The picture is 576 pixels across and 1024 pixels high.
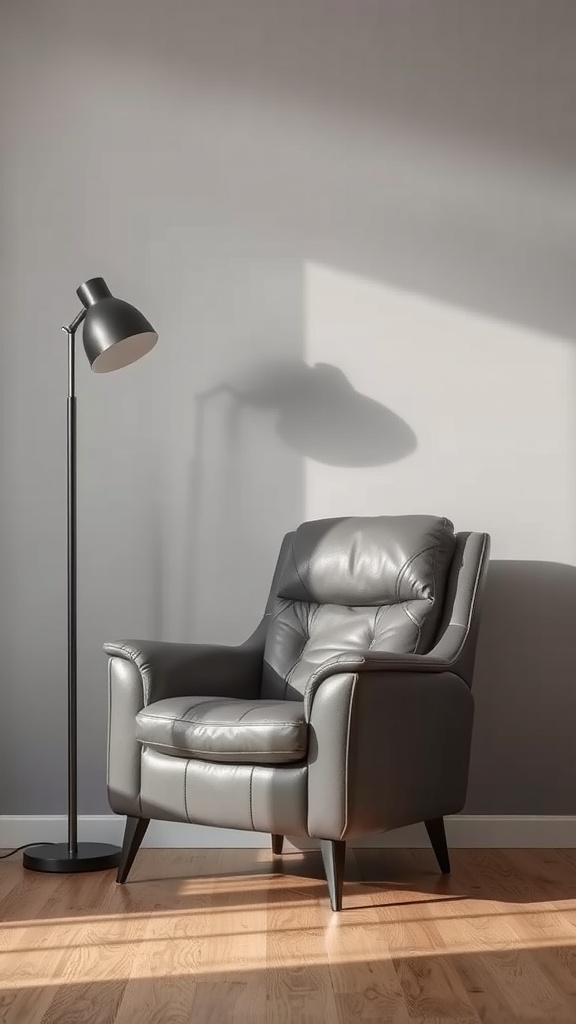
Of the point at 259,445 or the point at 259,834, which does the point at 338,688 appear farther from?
the point at 259,445

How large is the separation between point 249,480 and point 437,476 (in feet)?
2.08

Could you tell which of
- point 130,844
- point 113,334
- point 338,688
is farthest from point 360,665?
point 113,334

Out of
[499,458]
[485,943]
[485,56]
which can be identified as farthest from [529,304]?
[485,943]

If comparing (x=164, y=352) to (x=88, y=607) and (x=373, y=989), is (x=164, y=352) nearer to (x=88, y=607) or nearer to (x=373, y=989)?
(x=88, y=607)

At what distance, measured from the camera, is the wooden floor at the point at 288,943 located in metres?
2.05

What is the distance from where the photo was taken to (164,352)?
3846mm

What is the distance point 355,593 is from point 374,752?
28.6 inches

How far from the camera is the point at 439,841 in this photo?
Answer: 3182mm

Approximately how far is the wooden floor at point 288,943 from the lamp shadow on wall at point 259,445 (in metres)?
0.99

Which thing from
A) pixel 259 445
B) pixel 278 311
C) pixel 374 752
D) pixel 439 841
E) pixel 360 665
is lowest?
pixel 439 841

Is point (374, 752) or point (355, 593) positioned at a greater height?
point (355, 593)

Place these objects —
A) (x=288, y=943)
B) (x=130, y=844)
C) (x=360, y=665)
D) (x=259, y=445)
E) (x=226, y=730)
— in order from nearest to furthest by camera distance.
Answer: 1. (x=288, y=943)
2. (x=360, y=665)
3. (x=226, y=730)
4. (x=130, y=844)
5. (x=259, y=445)

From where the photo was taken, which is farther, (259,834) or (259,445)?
(259,445)

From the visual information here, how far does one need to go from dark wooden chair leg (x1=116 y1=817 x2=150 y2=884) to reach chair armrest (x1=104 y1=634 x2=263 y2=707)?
0.32m
